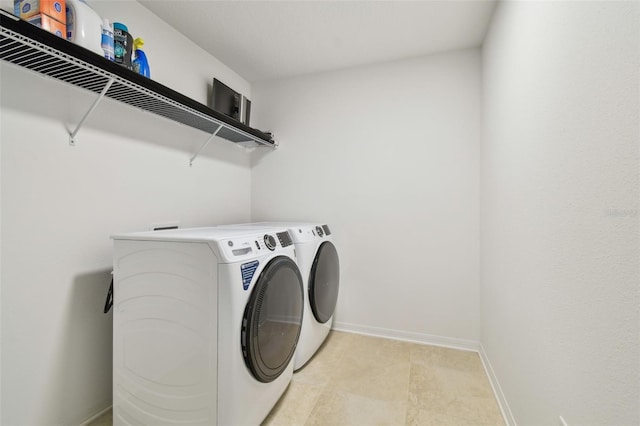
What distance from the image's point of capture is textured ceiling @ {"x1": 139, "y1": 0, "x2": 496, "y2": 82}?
174 centimetres

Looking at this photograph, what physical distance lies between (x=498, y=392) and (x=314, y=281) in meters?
1.24

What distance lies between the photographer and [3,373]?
1.15m

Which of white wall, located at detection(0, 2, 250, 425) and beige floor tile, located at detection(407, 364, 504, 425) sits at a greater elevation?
white wall, located at detection(0, 2, 250, 425)

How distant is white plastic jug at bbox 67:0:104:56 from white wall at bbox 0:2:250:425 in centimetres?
31

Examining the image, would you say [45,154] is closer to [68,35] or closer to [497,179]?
[68,35]

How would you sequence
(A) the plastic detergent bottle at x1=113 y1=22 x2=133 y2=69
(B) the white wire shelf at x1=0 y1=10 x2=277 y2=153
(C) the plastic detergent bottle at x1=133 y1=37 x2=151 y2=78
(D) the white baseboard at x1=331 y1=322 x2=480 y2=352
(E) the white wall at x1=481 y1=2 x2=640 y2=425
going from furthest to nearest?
(D) the white baseboard at x1=331 y1=322 x2=480 y2=352
(C) the plastic detergent bottle at x1=133 y1=37 x2=151 y2=78
(A) the plastic detergent bottle at x1=113 y1=22 x2=133 y2=69
(B) the white wire shelf at x1=0 y1=10 x2=277 y2=153
(E) the white wall at x1=481 y1=2 x2=640 y2=425

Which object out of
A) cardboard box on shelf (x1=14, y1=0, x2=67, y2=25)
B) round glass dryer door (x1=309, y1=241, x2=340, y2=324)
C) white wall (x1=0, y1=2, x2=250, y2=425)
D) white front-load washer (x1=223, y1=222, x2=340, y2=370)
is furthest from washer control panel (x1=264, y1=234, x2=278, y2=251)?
cardboard box on shelf (x1=14, y1=0, x2=67, y2=25)

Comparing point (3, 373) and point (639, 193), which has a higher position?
point (639, 193)

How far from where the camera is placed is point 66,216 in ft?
4.47

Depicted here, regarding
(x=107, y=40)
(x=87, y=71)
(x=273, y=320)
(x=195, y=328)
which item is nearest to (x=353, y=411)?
(x=273, y=320)

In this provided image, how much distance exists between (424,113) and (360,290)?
161 centimetres

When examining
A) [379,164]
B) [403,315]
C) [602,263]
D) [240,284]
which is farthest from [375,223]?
[602,263]

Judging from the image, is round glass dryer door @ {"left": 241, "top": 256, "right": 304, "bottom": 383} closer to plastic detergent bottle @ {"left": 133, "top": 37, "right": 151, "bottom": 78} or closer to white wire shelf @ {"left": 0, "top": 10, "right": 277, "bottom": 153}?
white wire shelf @ {"left": 0, "top": 10, "right": 277, "bottom": 153}

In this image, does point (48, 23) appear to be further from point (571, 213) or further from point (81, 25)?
point (571, 213)
